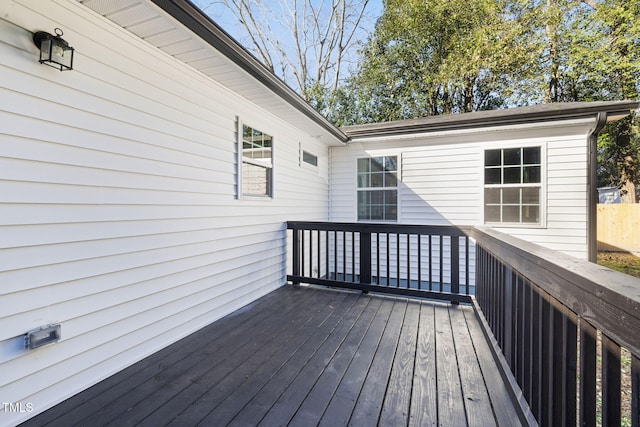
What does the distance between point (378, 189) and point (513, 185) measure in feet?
7.51

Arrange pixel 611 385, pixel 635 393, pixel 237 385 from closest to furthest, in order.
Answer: pixel 635 393
pixel 611 385
pixel 237 385

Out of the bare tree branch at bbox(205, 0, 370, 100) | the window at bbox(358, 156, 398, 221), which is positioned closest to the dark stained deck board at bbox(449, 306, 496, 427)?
the window at bbox(358, 156, 398, 221)

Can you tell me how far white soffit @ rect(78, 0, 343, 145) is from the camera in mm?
1999

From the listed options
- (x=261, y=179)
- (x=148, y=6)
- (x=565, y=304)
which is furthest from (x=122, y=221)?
(x=565, y=304)

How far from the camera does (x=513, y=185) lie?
4977 millimetres

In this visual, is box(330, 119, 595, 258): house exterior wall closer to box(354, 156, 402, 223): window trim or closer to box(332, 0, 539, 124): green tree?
box(354, 156, 402, 223): window trim

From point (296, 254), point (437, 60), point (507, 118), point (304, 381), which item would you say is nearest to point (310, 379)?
point (304, 381)

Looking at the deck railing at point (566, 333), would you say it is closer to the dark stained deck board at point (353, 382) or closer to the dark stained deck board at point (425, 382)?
the dark stained deck board at point (425, 382)

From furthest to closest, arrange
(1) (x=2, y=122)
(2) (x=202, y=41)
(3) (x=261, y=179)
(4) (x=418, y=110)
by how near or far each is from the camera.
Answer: (4) (x=418, y=110), (3) (x=261, y=179), (2) (x=202, y=41), (1) (x=2, y=122)

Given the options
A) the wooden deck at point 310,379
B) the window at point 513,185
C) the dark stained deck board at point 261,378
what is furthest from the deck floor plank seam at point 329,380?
the window at point 513,185

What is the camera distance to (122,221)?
2.23m

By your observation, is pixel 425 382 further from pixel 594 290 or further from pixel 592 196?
pixel 592 196

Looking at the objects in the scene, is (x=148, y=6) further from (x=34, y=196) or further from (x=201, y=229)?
A: (x=201, y=229)

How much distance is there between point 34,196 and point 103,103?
2.58ft
